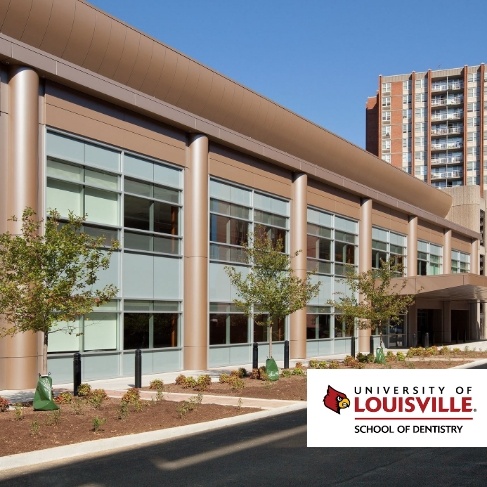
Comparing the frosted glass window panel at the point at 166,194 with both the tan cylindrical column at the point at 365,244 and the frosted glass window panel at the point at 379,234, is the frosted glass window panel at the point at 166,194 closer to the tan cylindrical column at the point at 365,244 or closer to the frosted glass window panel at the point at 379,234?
the tan cylindrical column at the point at 365,244

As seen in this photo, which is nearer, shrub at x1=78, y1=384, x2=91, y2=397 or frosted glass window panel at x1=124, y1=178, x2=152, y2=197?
shrub at x1=78, y1=384, x2=91, y2=397

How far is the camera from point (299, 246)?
3878 cm

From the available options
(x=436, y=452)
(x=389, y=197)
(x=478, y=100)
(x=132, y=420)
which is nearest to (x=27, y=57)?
(x=132, y=420)

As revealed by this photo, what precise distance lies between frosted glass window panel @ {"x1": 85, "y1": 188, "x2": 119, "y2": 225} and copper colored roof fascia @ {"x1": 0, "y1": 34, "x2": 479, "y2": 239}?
3311mm

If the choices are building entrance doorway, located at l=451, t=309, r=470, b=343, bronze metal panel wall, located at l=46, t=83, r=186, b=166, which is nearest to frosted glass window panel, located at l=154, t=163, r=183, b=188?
bronze metal panel wall, located at l=46, t=83, r=186, b=166

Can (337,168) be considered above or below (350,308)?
above

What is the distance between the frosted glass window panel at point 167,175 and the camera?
29578mm

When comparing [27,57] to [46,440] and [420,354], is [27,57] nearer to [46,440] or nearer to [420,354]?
[46,440]

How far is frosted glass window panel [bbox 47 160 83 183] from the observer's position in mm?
24781

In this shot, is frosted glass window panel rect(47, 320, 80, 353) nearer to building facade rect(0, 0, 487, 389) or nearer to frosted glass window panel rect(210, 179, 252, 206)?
building facade rect(0, 0, 487, 389)

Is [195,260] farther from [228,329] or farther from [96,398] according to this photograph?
[96,398]

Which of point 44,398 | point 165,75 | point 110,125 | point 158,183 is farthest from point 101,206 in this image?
point 44,398

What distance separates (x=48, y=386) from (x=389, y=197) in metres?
35.6

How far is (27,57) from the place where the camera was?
922 inches
